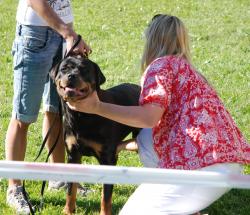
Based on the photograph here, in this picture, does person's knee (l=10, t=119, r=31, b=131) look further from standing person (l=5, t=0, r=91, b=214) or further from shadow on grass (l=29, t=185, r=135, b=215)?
shadow on grass (l=29, t=185, r=135, b=215)

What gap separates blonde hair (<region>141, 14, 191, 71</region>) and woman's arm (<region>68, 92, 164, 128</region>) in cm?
43

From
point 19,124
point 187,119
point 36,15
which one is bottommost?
point 19,124

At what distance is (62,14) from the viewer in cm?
502

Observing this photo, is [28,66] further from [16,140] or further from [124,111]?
[124,111]

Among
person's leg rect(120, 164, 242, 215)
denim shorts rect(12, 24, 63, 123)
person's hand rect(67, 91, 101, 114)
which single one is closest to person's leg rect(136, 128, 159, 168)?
person's leg rect(120, 164, 242, 215)

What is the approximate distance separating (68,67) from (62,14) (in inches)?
33.4

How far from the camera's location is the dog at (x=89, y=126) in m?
4.26

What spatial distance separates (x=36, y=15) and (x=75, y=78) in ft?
3.13

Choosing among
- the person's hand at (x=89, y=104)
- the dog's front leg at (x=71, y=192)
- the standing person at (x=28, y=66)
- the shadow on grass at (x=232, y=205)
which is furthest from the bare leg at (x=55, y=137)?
the person's hand at (x=89, y=104)

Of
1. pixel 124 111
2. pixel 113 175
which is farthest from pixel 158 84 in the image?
pixel 113 175

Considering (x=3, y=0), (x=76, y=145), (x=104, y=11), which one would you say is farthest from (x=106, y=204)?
(x=3, y=0)

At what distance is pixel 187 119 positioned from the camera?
12.6 ft

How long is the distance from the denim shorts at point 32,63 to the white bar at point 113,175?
2.33 m

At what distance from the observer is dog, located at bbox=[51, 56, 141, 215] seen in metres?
4.26
